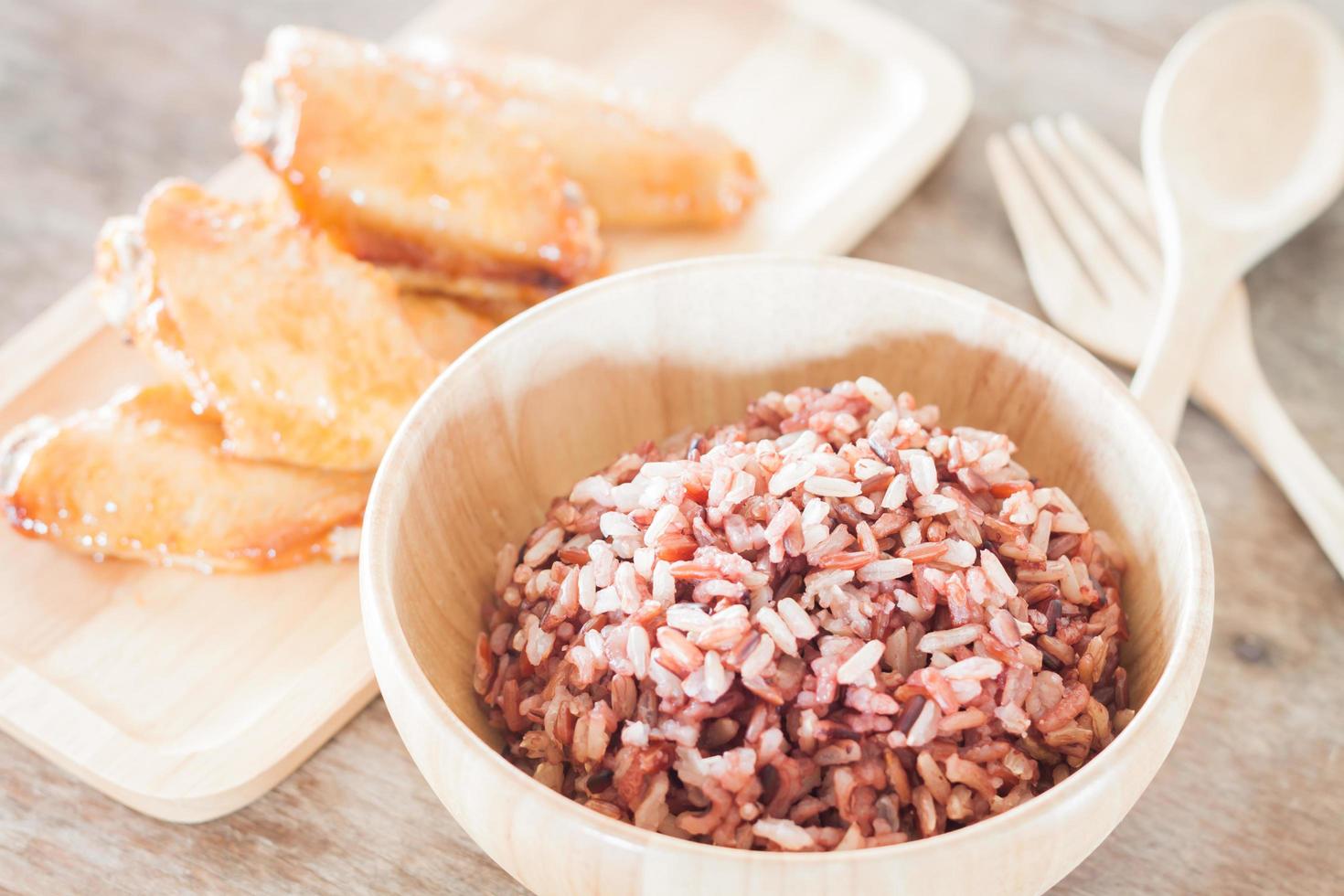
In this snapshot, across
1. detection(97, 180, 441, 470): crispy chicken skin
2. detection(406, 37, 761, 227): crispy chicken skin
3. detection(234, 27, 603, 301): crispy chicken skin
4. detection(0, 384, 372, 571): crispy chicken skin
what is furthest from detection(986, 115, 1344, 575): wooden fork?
detection(0, 384, 372, 571): crispy chicken skin

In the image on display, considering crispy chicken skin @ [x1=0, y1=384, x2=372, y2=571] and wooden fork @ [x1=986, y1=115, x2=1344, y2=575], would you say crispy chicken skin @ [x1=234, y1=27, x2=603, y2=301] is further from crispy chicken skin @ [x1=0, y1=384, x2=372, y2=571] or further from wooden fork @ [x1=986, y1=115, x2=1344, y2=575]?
wooden fork @ [x1=986, y1=115, x2=1344, y2=575]

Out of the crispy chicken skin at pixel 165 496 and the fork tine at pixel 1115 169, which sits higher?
the fork tine at pixel 1115 169

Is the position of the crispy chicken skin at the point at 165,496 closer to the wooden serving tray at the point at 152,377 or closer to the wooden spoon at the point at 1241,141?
the wooden serving tray at the point at 152,377

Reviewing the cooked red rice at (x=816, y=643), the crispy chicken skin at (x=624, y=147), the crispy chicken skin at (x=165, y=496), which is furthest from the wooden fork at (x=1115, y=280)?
the crispy chicken skin at (x=165, y=496)

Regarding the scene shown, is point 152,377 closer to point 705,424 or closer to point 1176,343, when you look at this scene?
point 705,424

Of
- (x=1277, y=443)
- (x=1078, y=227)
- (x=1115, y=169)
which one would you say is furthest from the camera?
(x=1115, y=169)

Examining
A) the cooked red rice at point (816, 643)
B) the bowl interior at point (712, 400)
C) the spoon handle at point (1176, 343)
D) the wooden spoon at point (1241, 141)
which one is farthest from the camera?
the wooden spoon at point (1241, 141)

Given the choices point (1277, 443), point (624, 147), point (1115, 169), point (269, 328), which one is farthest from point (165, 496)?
point (1115, 169)
